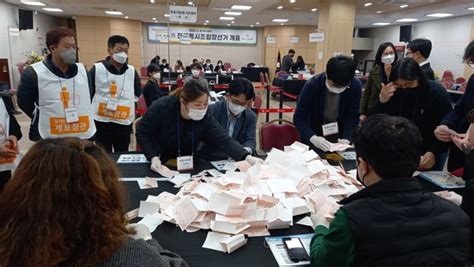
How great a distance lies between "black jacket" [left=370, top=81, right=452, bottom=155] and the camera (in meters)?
2.26

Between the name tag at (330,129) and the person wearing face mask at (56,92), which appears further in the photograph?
the name tag at (330,129)

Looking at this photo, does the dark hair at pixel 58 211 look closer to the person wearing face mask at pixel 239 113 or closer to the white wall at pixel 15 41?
the person wearing face mask at pixel 239 113

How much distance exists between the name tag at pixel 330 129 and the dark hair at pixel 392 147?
5.01 ft

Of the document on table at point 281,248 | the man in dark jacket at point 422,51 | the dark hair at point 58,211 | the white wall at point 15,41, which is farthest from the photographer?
the white wall at point 15,41

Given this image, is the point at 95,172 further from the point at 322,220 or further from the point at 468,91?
the point at 468,91

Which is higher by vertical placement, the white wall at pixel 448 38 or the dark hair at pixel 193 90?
the white wall at pixel 448 38

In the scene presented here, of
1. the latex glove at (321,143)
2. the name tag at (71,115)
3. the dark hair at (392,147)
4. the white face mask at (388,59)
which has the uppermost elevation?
the white face mask at (388,59)

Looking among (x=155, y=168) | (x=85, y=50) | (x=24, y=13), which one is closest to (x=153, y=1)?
(x=24, y=13)

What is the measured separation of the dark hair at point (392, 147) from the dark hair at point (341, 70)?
4.24 ft

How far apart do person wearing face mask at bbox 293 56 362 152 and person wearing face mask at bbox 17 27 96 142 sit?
1.66m

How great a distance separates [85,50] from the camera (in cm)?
1413

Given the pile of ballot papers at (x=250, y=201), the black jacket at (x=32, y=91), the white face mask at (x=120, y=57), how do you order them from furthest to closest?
the white face mask at (x=120, y=57), the black jacket at (x=32, y=91), the pile of ballot papers at (x=250, y=201)

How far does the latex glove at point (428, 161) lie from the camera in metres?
2.14

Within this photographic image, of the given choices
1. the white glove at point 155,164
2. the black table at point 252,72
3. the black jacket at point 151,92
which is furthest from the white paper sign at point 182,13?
the black table at point 252,72
